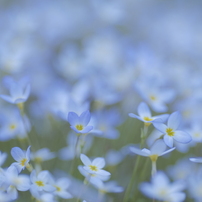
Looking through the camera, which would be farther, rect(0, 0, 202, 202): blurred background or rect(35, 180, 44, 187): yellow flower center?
rect(0, 0, 202, 202): blurred background

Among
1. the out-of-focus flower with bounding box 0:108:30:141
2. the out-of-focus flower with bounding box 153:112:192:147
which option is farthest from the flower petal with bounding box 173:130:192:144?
the out-of-focus flower with bounding box 0:108:30:141

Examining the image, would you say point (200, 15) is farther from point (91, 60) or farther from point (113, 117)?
point (113, 117)

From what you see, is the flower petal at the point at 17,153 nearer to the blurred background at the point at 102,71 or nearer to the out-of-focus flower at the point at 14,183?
the out-of-focus flower at the point at 14,183

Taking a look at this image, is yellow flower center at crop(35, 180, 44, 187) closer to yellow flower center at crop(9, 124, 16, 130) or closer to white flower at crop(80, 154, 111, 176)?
white flower at crop(80, 154, 111, 176)

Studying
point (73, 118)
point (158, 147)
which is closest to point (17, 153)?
point (73, 118)

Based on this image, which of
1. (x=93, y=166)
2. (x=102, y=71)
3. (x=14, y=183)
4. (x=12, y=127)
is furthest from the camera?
(x=102, y=71)

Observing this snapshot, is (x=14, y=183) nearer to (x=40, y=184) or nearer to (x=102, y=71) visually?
(x=40, y=184)

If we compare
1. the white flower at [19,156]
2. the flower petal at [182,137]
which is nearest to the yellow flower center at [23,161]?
the white flower at [19,156]

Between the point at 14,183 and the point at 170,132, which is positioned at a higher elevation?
the point at 170,132
